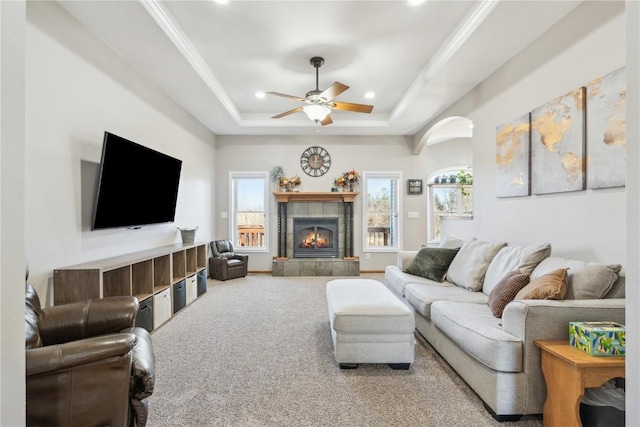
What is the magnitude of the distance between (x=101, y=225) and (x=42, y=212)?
0.53 metres

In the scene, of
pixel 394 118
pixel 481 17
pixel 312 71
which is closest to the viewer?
pixel 481 17

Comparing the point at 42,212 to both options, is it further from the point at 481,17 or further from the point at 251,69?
the point at 481,17

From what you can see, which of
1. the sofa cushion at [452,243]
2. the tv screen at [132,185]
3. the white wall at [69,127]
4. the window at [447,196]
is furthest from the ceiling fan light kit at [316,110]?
the window at [447,196]

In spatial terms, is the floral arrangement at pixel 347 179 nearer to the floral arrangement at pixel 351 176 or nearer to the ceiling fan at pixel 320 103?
the floral arrangement at pixel 351 176

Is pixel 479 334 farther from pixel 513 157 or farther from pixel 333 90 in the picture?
pixel 333 90

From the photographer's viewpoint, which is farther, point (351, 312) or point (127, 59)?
point (127, 59)

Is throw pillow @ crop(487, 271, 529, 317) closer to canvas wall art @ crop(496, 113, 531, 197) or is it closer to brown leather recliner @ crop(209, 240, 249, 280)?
canvas wall art @ crop(496, 113, 531, 197)

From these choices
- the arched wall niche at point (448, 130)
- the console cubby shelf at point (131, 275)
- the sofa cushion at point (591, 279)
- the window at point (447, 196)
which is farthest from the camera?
the window at point (447, 196)

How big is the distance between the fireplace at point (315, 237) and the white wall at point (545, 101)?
3.11 meters

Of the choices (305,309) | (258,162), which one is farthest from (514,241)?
(258,162)

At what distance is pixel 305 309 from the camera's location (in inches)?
161

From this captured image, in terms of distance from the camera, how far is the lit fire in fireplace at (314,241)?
6.62 meters

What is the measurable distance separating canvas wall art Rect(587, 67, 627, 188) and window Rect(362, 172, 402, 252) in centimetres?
441

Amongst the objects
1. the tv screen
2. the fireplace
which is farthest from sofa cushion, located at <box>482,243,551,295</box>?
the fireplace
